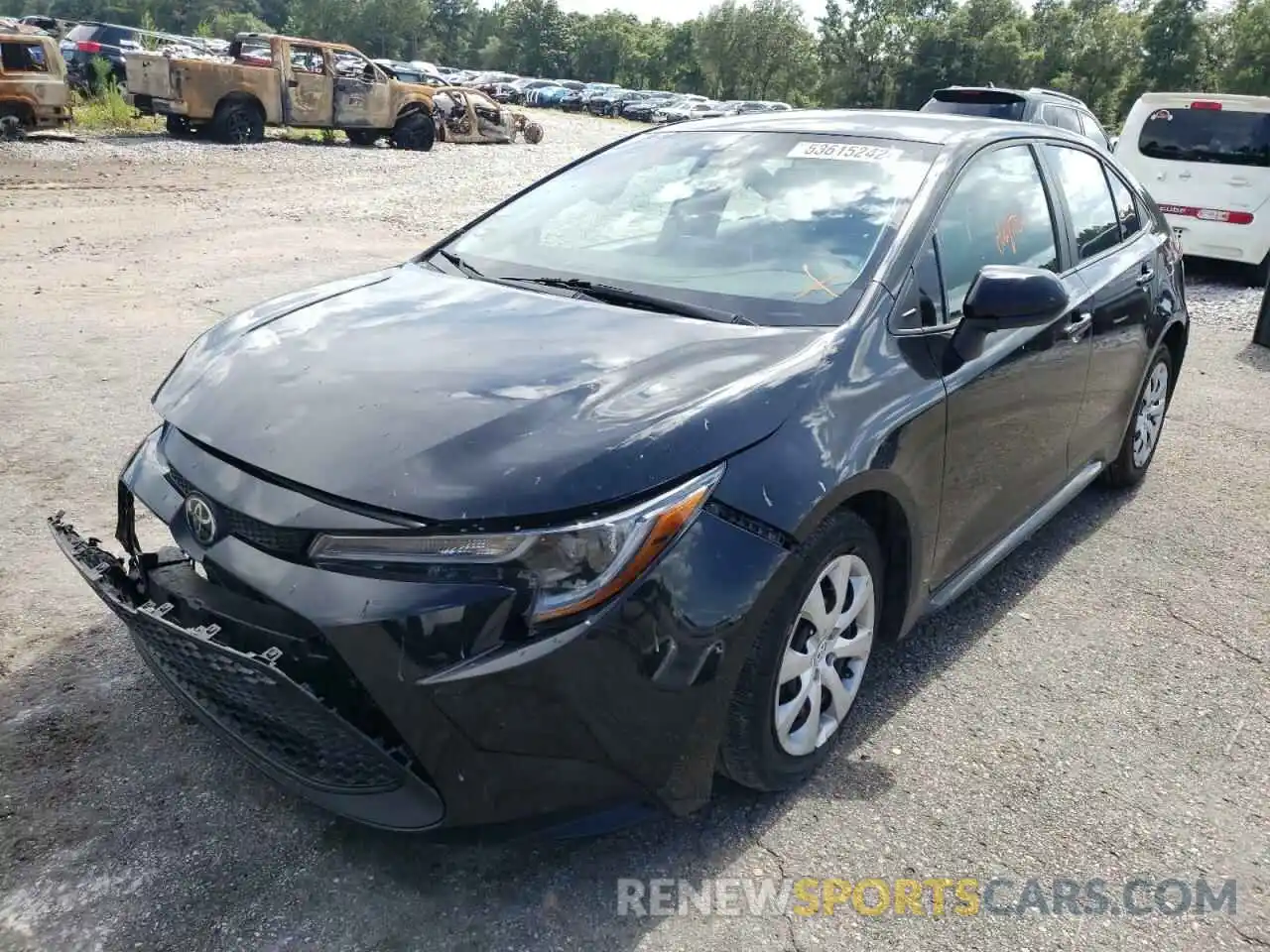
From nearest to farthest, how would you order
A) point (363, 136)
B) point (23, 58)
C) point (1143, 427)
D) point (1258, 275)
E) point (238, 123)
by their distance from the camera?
point (1143, 427) < point (1258, 275) < point (23, 58) < point (238, 123) < point (363, 136)

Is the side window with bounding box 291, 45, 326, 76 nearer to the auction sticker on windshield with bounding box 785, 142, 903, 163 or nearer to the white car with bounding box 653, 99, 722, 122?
the auction sticker on windshield with bounding box 785, 142, 903, 163

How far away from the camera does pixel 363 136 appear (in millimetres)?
21688

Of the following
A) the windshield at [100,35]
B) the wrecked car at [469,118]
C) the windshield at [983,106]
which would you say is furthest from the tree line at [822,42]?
the windshield at [983,106]

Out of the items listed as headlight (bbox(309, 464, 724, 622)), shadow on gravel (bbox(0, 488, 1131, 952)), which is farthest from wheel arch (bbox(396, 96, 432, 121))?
headlight (bbox(309, 464, 724, 622))

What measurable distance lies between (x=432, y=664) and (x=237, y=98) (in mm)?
19653

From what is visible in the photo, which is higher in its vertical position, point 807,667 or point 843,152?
point 843,152

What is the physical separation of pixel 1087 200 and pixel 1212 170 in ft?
25.0

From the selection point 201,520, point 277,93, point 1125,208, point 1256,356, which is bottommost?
point 1256,356

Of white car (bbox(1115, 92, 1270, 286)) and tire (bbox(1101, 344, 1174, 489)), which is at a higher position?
white car (bbox(1115, 92, 1270, 286))

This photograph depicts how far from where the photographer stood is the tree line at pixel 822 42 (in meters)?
52.5

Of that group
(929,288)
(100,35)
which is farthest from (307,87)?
(929,288)

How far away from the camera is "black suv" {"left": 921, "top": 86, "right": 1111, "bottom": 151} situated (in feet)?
30.3

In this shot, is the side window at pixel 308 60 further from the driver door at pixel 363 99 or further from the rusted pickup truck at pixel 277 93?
the driver door at pixel 363 99

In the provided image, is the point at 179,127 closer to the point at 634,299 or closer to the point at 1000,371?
the point at 634,299
